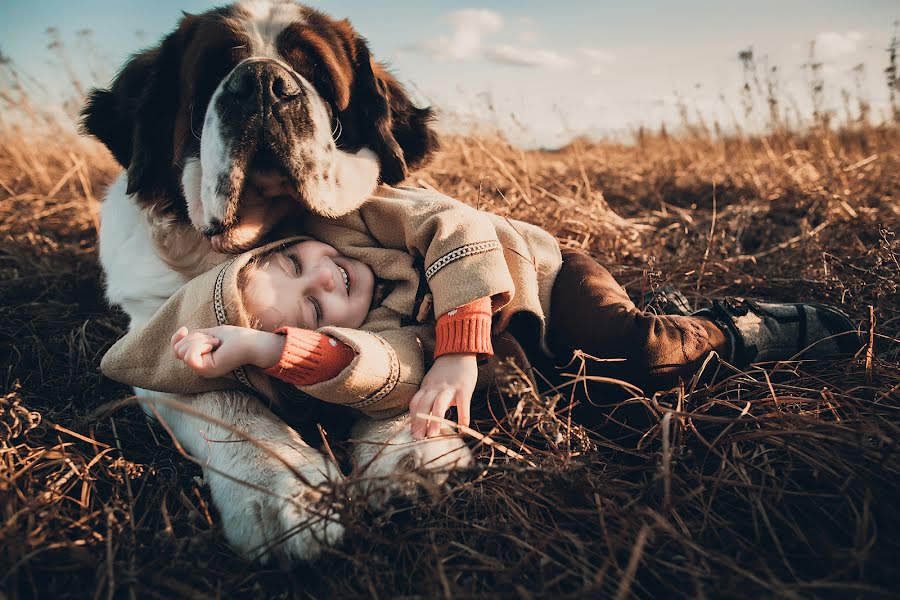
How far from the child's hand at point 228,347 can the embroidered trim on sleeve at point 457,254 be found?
0.37 m

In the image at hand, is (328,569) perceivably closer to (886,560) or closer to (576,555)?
(576,555)

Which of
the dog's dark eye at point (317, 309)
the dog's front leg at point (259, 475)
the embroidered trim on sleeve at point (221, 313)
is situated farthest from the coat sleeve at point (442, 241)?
the dog's front leg at point (259, 475)

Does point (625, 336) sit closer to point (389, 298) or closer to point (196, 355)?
point (389, 298)

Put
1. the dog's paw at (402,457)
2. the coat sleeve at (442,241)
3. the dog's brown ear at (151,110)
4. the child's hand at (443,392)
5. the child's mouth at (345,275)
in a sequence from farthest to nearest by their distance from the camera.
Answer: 1. the dog's brown ear at (151,110)
2. the child's mouth at (345,275)
3. the coat sleeve at (442,241)
4. the child's hand at (443,392)
5. the dog's paw at (402,457)

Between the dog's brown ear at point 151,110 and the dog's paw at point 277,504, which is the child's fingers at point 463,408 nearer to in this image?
the dog's paw at point 277,504

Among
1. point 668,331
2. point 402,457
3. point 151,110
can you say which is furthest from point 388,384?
point 151,110

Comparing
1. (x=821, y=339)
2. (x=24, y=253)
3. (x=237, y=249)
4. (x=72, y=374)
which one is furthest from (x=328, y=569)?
(x=24, y=253)

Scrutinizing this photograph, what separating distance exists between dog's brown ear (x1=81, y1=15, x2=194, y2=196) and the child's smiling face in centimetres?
45

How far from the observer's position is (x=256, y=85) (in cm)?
121

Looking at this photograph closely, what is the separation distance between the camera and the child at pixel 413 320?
→ 1.13 m

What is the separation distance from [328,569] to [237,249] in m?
0.79

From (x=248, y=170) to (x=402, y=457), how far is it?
0.71 metres

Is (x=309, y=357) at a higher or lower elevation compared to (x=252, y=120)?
lower

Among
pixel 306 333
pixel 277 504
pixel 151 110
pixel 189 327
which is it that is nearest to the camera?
pixel 277 504
